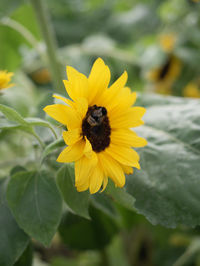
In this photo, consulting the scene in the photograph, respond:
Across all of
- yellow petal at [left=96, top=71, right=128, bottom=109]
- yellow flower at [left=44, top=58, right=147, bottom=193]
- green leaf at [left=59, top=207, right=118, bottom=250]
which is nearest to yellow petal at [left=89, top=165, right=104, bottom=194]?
yellow flower at [left=44, top=58, right=147, bottom=193]

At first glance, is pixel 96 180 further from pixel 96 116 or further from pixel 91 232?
pixel 91 232

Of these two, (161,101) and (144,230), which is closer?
(161,101)

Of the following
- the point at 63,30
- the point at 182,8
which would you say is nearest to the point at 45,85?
the point at 63,30

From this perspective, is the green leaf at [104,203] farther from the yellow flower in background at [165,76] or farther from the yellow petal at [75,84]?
the yellow flower in background at [165,76]

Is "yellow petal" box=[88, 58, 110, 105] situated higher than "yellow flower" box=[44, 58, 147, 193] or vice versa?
"yellow petal" box=[88, 58, 110, 105]

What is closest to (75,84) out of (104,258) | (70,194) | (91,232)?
(70,194)

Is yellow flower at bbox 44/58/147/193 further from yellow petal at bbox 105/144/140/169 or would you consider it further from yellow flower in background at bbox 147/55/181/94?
yellow flower in background at bbox 147/55/181/94

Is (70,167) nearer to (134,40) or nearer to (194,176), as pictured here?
(194,176)
